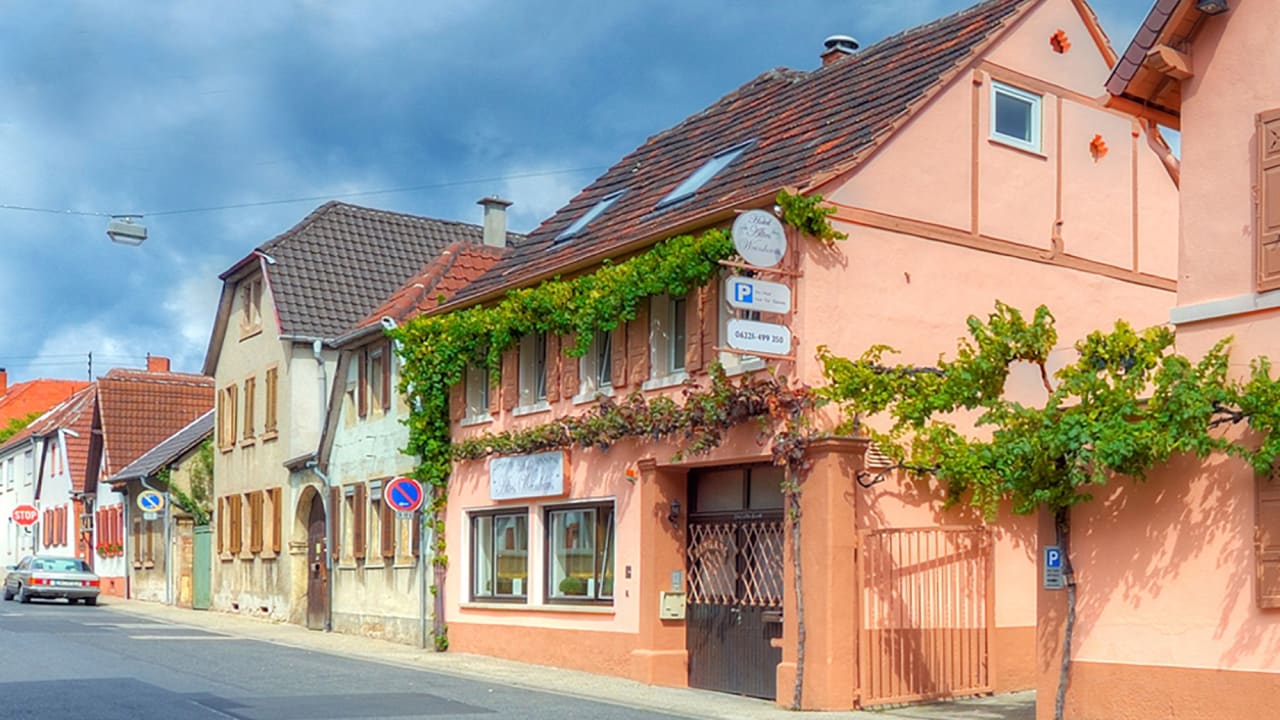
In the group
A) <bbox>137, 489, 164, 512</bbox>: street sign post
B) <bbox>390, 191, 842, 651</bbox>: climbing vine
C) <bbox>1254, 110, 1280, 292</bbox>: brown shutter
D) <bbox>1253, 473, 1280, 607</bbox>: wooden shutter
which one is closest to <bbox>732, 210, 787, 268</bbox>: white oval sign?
<bbox>390, 191, 842, 651</bbox>: climbing vine

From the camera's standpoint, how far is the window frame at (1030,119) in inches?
752

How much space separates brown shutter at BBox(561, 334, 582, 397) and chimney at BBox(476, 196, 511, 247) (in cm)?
1117

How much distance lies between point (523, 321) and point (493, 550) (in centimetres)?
388

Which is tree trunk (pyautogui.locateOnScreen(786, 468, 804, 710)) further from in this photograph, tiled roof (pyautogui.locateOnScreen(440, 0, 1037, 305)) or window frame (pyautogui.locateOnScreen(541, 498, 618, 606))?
window frame (pyautogui.locateOnScreen(541, 498, 618, 606))

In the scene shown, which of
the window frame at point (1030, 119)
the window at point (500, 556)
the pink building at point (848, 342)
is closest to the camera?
the pink building at point (848, 342)

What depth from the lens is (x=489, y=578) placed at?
77.5ft

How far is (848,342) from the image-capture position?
1733 centimetres

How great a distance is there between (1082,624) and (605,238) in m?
9.73

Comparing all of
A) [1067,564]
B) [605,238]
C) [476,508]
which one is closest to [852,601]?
[1067,564]

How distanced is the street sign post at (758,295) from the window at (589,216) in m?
6.95

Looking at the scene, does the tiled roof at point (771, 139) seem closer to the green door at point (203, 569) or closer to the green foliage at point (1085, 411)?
the green foliage at point (1085, 411)

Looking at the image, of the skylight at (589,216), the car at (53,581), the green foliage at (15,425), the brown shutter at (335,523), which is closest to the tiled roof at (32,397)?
the green foliage at (15,425)

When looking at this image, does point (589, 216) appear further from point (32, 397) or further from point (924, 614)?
point (32, 397)

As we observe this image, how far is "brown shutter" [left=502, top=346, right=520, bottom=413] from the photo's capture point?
22.9m
